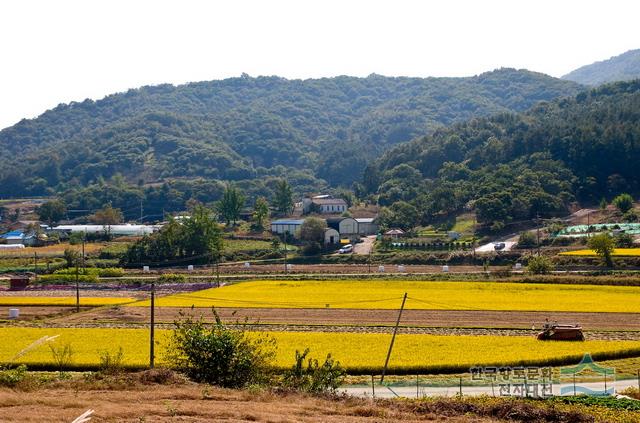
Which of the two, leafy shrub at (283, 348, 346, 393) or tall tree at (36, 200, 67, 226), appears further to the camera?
tall tree at (36, 200, 67, 226)

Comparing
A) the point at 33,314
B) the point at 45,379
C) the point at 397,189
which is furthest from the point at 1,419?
the point at 397,189

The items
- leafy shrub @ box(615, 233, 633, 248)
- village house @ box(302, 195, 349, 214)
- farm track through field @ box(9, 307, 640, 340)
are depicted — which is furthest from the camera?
village house @ box(302, 195, 349, 214)

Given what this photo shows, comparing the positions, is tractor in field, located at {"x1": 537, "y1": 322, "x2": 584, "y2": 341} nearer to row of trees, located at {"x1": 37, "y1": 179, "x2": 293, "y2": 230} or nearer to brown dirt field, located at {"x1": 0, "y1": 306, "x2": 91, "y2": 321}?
brown dirt field, located at {"x1": 0, "y1": 306, "x2": 91, "y2": 321}

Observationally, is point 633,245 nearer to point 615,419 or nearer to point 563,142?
point 563,142

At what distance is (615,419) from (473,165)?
11178cm

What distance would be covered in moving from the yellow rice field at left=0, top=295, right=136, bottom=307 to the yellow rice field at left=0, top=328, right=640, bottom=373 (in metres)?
15.1

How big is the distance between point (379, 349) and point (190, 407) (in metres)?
14.6

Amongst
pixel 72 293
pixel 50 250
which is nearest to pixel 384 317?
pixel 72 293

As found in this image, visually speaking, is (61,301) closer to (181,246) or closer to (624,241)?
(181,246)

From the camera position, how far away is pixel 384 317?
46844 mm

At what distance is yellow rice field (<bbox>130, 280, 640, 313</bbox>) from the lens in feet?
165

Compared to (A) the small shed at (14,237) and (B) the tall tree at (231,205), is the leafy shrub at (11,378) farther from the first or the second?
(A) the small shed at (14,237)

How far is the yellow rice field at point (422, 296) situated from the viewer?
50.3 metres

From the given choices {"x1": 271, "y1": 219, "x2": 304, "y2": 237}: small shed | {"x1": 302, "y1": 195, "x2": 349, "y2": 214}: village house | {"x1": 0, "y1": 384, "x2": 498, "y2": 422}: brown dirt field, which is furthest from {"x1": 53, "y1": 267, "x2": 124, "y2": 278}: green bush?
{"x1": 0, "y1": 384, "x2": 498, "y2": 422}: brown dirt field
